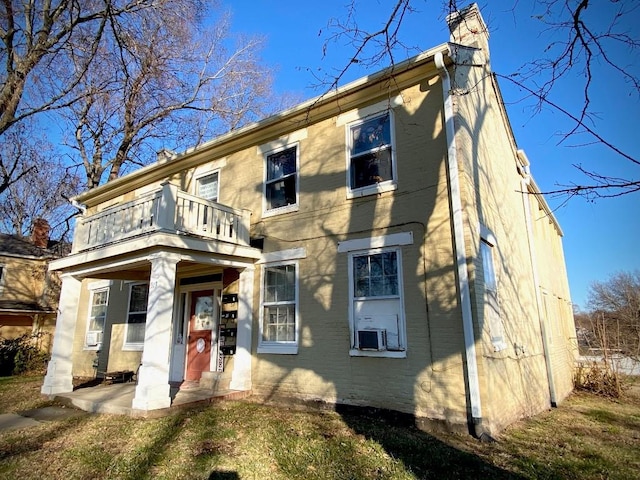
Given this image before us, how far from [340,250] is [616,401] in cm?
966

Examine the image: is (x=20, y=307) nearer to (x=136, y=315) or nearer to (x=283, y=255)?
(x=136, y=315)

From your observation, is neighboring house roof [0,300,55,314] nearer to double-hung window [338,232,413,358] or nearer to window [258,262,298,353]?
window [258,262,298,353]

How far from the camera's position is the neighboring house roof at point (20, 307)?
64.2 ft

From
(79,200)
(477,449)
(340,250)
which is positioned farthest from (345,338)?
(79,200)

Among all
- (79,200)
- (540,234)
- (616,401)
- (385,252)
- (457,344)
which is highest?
(79,200)

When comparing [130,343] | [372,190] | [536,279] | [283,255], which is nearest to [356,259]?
[372,190]

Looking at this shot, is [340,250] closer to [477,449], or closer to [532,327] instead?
[477,449]

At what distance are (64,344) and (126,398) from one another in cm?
302

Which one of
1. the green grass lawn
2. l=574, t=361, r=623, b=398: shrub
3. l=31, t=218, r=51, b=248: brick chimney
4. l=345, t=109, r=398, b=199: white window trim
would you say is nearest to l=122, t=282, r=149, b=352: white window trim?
the green grass lawn

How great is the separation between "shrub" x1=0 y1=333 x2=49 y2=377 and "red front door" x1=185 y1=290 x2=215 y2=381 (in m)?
10.7

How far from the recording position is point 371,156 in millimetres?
8516

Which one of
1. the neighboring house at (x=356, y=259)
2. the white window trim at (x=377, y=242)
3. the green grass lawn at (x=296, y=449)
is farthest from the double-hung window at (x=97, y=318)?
the white window trim at (x=377, y=242)

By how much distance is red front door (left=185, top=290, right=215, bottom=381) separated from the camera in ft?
33.8

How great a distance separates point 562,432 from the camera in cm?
715
